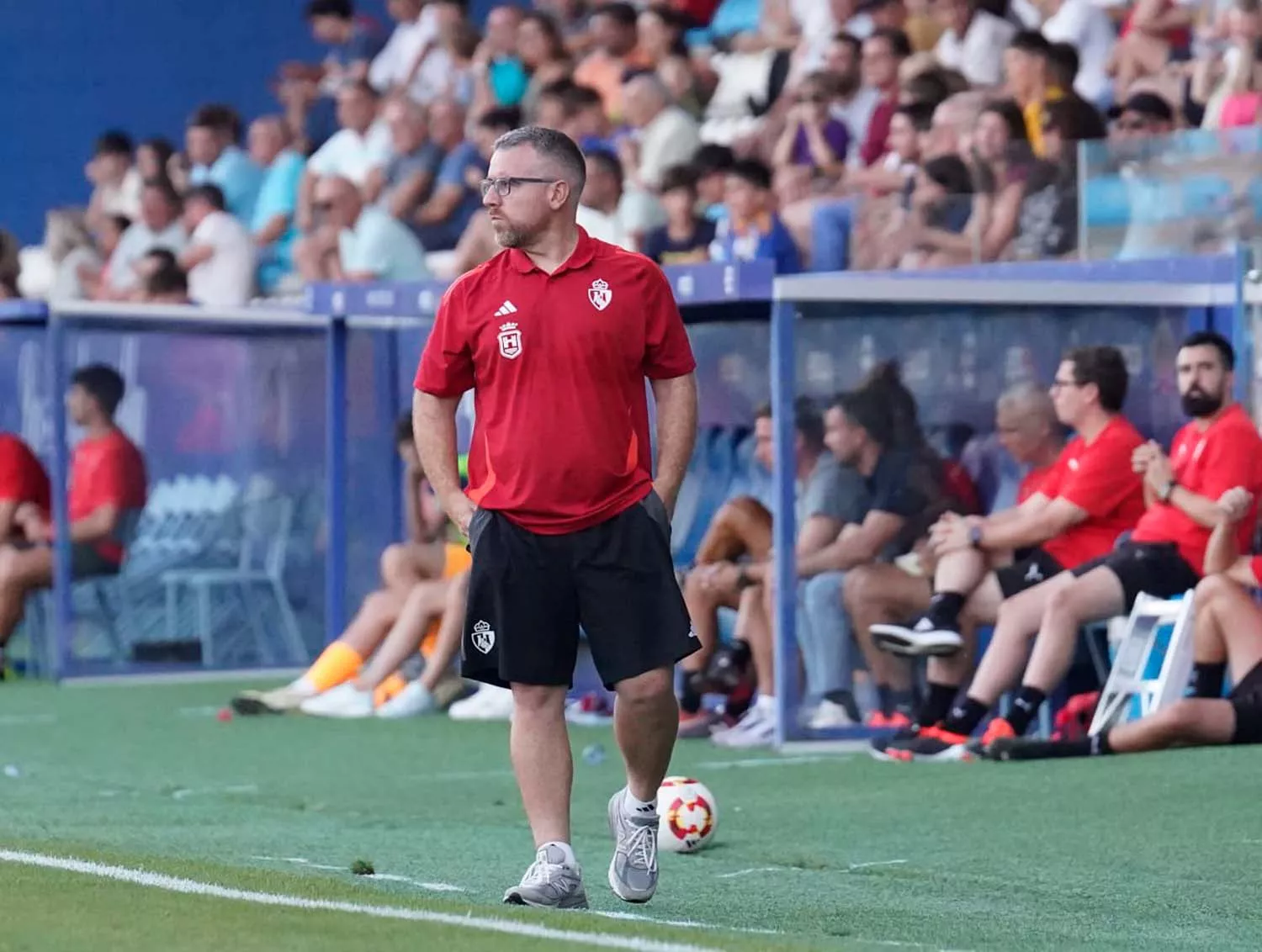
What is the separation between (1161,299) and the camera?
1159 centimetres

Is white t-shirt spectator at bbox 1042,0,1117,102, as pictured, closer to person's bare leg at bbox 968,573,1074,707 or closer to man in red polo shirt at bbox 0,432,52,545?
person's bare leg at bbox 968,573,1074,707

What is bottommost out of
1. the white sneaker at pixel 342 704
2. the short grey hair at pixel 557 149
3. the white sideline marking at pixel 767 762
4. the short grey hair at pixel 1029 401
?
the white sneaker at pixel 342 704

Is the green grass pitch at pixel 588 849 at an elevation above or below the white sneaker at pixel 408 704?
above

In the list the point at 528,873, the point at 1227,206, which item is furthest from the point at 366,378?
the point at 528,873

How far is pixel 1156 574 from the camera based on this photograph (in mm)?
10492

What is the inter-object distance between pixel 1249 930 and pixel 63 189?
18.6 m

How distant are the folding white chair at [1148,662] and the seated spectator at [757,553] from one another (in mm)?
1384

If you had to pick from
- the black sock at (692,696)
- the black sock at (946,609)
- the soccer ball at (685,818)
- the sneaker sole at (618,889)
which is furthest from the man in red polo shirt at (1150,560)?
the sneaker sole at (618,889)

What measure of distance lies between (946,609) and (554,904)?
517 cm

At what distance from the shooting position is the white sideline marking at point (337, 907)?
5.23 meters

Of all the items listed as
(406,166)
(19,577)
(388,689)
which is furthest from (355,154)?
(388,689)

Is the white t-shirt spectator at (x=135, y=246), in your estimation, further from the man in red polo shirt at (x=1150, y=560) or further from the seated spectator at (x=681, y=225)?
the man in red polo shirt at (x=1150, y=560)

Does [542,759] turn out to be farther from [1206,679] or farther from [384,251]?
[384,251]

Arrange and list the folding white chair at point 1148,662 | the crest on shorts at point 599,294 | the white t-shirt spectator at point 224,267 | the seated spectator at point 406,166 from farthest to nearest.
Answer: the white t-shirt spectator at point 224,267
the seated spectator at point 406,166
the folding white chair at point 1148,662
the crest on shorts at point 599,294
